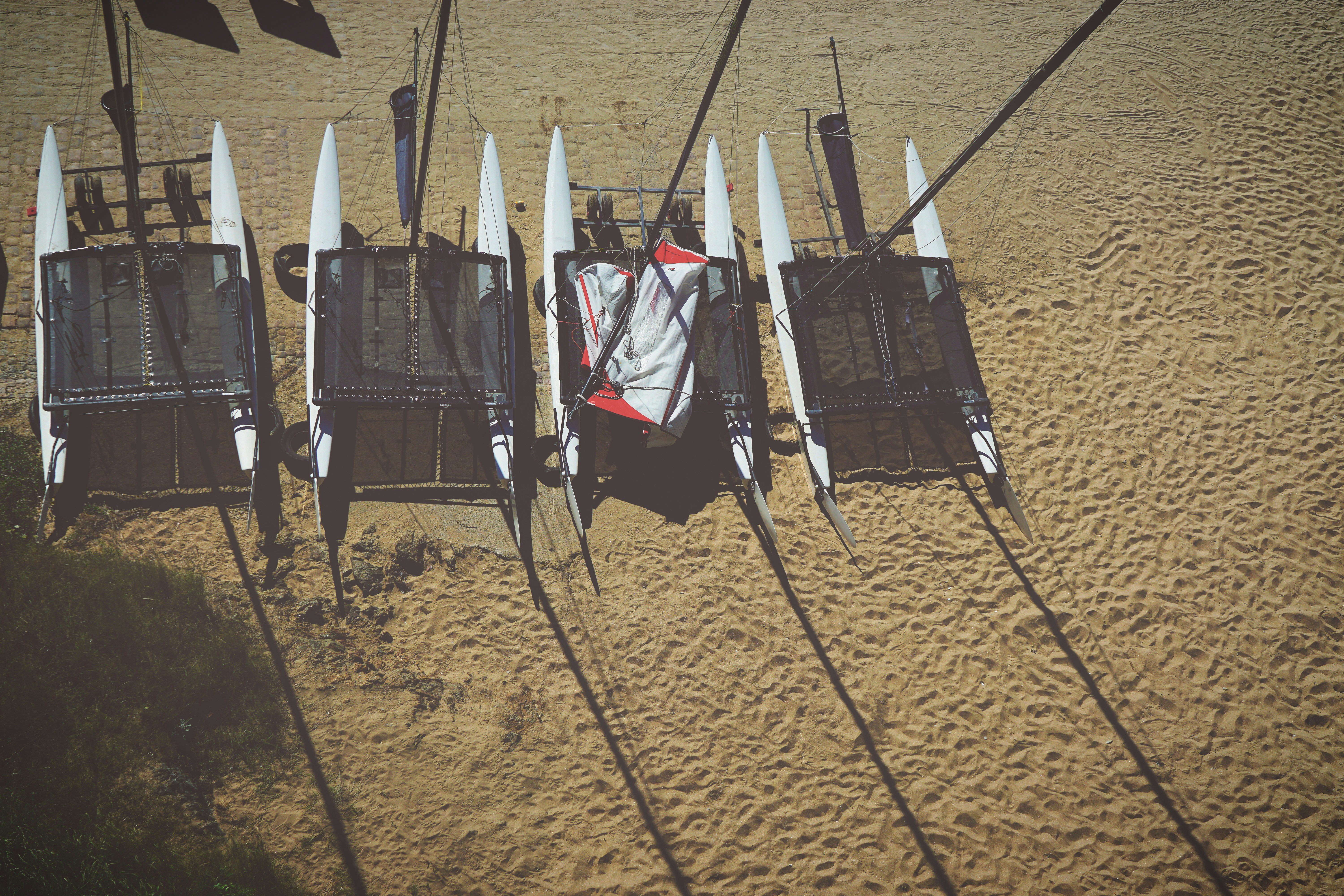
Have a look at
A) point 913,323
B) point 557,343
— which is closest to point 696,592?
point 557,343

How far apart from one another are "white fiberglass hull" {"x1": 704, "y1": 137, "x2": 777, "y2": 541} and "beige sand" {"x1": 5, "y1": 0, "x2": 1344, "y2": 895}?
545 mm

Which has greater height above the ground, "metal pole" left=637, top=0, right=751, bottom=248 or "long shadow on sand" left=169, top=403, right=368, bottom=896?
"metal pole" left=637, top=0, right=751, bottom=248

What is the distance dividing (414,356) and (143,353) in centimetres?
315

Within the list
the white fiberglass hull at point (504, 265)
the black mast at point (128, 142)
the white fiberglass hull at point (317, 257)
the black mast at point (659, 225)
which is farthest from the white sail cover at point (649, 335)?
the black mast at point (128, 142)

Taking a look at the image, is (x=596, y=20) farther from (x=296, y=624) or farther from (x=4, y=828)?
(x=4, y=828)

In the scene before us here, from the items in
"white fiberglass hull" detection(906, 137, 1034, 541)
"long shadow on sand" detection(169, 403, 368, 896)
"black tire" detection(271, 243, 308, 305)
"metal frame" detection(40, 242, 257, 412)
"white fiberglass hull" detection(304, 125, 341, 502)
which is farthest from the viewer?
"black tire" detection(271, 243, 308, 305)

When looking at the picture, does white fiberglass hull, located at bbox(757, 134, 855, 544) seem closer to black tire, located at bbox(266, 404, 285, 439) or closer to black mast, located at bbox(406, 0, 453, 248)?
black mast, located at bbox(406, 0, 453, 248)

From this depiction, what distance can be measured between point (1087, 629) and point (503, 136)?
37.1ft

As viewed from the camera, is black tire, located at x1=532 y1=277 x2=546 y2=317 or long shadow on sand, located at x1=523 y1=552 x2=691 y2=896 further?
black tire, located at x1=532 y1=277 x2=546 y2=317

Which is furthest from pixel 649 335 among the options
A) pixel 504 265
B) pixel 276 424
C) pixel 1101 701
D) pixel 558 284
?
pixel 1101 701

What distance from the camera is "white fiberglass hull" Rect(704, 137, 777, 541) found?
30.6 ft

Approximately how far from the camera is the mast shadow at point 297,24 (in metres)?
11.9

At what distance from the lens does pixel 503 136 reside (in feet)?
38.5

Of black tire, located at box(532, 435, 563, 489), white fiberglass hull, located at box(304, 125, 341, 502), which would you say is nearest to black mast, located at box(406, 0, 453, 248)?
white fiberglass hull, located at box(304, 125, 341, 502)
